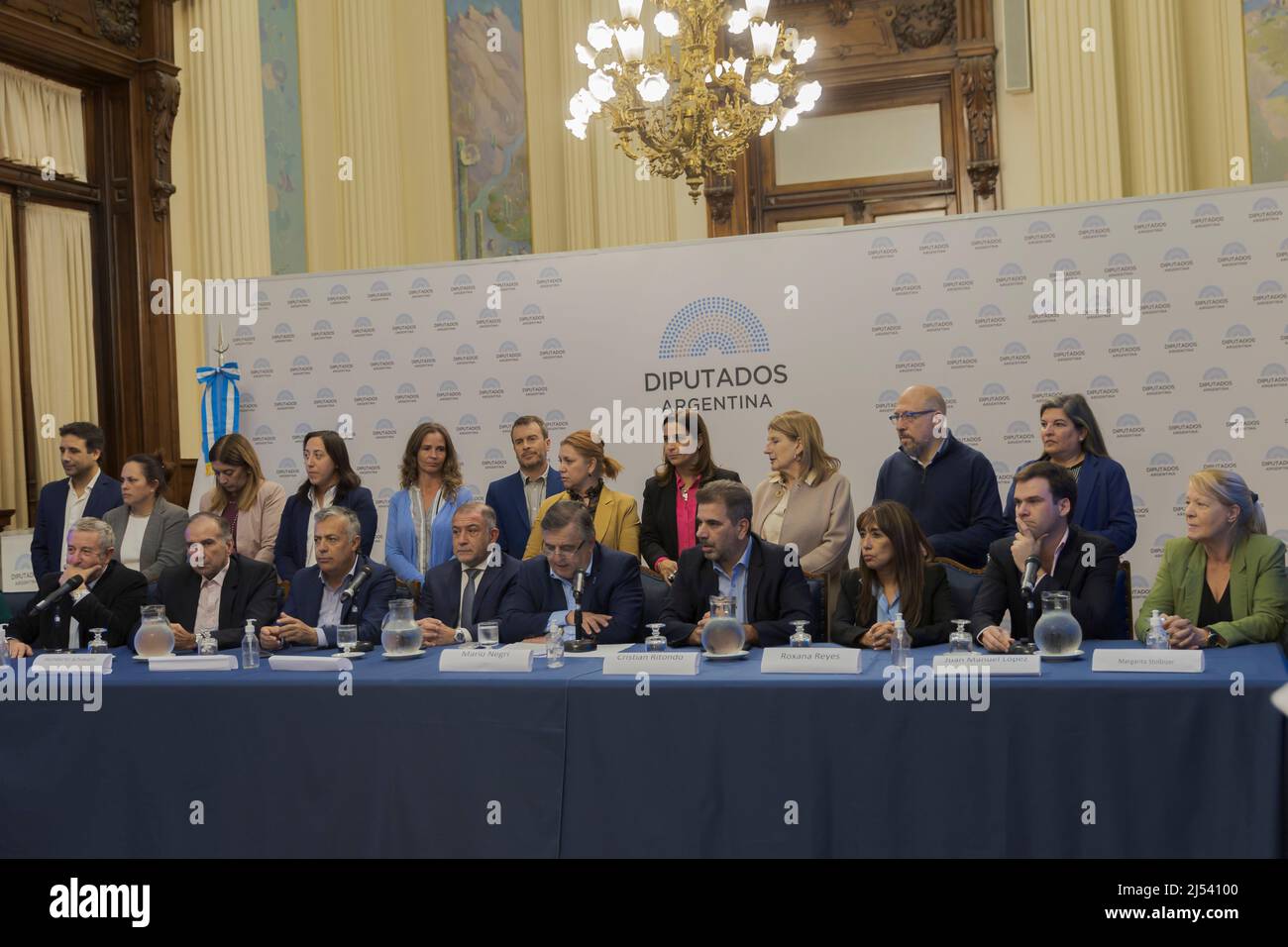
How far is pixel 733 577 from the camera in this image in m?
4.02

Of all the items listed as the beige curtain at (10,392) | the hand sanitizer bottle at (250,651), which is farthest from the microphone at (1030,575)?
the beige curtain at (10,392)

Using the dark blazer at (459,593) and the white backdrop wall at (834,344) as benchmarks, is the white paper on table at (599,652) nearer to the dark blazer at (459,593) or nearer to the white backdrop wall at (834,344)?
the dark blazer at (459,593)

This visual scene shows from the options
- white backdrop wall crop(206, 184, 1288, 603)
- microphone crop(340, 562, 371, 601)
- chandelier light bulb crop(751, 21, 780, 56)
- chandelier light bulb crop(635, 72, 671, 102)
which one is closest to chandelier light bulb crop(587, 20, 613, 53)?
chandelier light bulb crop(635, 72, 671, 102)

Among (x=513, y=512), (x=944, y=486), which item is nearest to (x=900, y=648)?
(x=944, y=486)

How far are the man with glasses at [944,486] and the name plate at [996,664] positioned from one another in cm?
158

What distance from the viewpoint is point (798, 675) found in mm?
3121

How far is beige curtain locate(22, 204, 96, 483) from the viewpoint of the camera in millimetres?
6945

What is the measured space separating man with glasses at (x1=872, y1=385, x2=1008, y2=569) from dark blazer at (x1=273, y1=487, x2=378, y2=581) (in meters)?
1.99

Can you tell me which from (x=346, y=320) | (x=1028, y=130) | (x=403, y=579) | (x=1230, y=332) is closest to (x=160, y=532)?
(x=403, y=579)

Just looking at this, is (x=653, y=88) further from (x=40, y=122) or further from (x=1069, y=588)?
(x=40, y=122)

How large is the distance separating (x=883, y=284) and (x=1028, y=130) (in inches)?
118

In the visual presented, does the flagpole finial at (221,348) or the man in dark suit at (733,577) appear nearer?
the man in dark suit at (733,577)

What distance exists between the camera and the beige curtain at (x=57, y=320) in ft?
22.8
